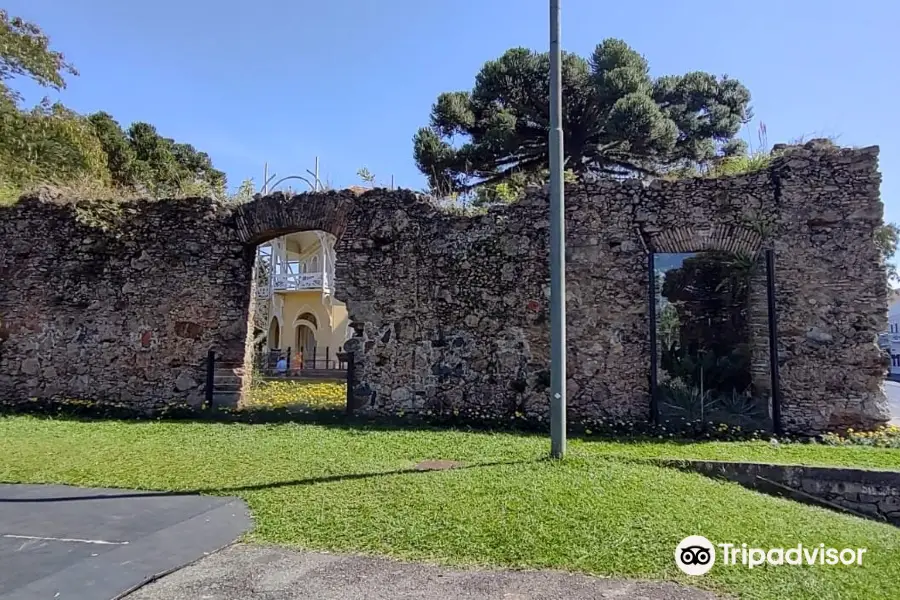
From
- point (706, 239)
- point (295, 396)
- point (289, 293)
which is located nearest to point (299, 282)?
point (289, 293)

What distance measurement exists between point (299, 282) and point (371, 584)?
20940 mm

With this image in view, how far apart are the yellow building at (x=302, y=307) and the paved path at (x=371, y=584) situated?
18975 mm

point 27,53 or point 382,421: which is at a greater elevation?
point 27,53

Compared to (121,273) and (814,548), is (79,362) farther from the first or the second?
(814,548)

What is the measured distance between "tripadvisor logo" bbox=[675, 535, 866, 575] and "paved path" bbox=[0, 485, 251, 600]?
9.30ft

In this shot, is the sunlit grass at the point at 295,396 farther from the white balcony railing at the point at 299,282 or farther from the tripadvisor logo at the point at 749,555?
the white balcony railing at the point at 299,282

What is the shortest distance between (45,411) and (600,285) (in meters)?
8.92

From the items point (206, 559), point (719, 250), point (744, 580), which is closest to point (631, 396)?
point (719, 250)

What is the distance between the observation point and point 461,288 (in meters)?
9.02

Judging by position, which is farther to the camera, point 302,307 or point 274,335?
point 274,335

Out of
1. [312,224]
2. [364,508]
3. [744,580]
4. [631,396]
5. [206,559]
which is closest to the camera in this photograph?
[744,580]

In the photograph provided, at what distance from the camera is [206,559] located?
3650 mm

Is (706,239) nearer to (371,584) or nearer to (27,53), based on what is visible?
(371,584)

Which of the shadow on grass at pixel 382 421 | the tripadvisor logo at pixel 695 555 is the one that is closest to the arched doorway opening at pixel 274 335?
the shadow on grass at pixel 382 421
